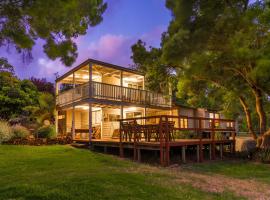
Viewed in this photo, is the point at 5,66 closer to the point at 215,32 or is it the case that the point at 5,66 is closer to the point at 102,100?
the point at 102,100

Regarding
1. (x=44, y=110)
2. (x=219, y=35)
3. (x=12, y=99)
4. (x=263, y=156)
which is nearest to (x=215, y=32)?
(x=219, y=35)

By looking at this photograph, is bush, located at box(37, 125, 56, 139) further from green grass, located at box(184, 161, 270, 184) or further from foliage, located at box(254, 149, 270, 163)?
foliage, located at box(254, 149, 270, 163)

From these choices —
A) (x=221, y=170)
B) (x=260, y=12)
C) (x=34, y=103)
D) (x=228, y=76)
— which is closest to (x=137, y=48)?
(x=228, y=76)

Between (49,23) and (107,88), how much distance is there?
12.8m

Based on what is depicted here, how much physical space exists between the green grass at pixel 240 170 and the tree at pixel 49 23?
24.9 feet

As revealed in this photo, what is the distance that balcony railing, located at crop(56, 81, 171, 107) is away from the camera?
1980cm

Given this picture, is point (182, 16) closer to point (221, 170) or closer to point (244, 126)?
point (221, 170)

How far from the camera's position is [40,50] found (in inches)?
334

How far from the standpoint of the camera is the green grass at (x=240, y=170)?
12355 millimetres

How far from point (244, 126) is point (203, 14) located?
42.5m

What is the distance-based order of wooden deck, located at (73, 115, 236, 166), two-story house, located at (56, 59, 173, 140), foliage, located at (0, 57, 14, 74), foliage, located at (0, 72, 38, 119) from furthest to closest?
foliage, located at (0, 72, 38, 119) → foliage, located at (0, 57, 14, 74) → two-story house, located at (56, 59, 173, 140) → wooden deck, located at (73, 115, 236, 166)

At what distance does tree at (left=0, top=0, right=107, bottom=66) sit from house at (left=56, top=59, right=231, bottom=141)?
406 inches

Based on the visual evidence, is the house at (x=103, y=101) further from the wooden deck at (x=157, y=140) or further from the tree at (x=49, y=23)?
the tree at (x=49, y=23)

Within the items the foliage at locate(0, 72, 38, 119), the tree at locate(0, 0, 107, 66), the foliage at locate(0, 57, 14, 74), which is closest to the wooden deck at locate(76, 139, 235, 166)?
the tree at locate(0, 0, 107, 66)
